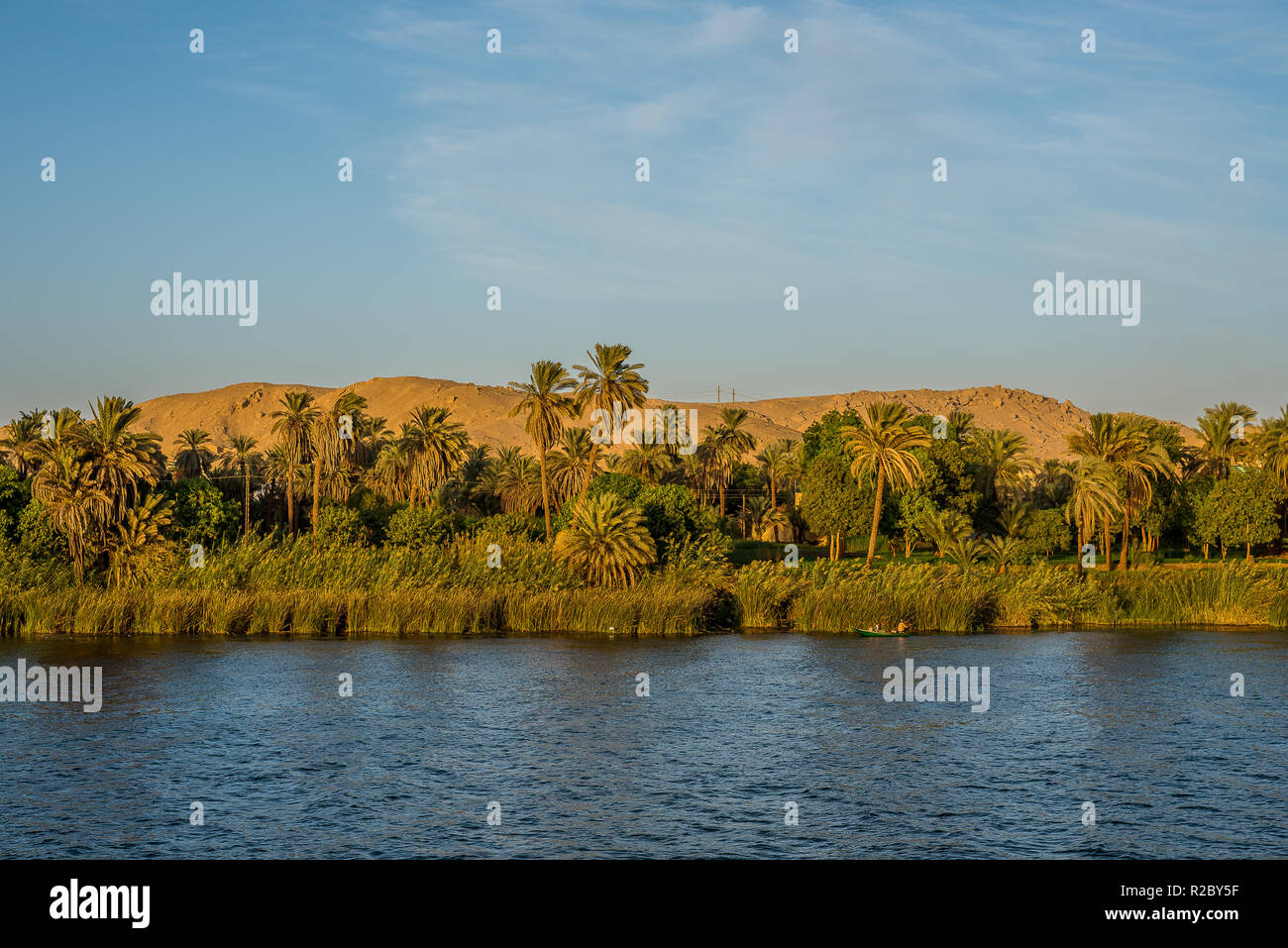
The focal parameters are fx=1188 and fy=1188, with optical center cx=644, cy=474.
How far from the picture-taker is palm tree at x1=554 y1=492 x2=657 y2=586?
58250 mm

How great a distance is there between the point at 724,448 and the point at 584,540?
56.2m

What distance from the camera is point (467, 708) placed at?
35.0 meters

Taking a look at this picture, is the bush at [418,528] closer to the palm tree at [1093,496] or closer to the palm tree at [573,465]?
the palm tree at [573,465]

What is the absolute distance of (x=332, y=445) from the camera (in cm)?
8381

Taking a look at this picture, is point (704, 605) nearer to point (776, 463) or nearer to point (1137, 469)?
point (1137, 469)

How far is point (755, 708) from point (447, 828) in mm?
14479

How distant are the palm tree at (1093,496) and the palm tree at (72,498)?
56977 mm

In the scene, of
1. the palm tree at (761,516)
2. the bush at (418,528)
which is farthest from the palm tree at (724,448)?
the bush at (418,528)

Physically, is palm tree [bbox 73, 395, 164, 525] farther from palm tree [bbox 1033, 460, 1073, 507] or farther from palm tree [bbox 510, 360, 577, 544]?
palm tree [bbox 1033, 460, 1073, 507]

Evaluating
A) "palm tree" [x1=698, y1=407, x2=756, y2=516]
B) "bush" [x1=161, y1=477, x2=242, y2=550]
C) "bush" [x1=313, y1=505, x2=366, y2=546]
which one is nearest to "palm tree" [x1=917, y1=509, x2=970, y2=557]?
"palm tree" [x1=698, y1=407, x2=756, y2=516]
